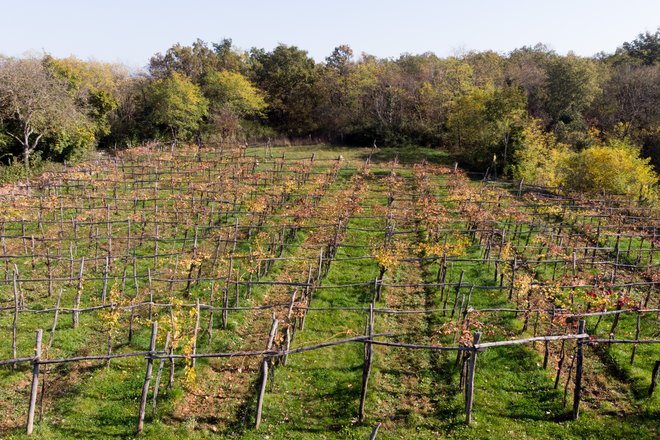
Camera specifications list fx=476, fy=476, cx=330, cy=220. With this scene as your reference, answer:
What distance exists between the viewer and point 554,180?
1194 inches

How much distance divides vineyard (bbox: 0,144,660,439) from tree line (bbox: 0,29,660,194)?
30.8 feet

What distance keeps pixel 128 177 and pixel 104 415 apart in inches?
823

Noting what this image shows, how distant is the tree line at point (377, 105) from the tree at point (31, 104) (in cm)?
7

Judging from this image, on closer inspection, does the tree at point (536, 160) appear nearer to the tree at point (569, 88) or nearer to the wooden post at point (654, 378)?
the tree at point (569, 88)

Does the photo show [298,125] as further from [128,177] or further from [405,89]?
[128,177]

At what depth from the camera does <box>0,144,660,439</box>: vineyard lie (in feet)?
32.7

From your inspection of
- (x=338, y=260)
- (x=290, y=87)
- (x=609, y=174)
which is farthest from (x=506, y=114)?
(x=290, y=87)

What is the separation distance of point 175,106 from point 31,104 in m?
14.2

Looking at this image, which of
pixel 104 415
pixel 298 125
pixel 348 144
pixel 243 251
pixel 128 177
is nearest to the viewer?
pixel 104 415

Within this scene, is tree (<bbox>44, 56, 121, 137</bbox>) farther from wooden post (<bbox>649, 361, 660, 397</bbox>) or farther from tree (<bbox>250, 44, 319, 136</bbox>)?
wooden post (<bbox>649, 361, 660, 397</bbox>)

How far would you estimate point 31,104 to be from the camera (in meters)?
27.4

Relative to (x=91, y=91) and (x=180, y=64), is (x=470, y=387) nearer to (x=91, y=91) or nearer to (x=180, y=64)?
(x=91, y=91)

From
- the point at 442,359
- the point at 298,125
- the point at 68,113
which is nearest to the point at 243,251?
the point at 442,359

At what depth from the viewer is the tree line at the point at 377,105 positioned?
2864 cm
